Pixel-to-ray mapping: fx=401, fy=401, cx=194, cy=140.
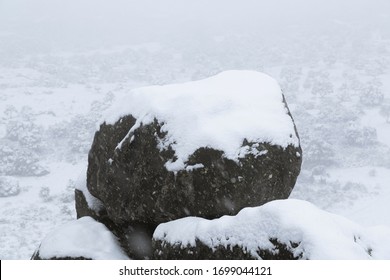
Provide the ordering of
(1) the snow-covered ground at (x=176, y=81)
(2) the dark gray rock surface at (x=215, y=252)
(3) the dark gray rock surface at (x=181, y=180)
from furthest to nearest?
1. (1) the snow-covered ground at (x=176, y=81)
2. (3) the dark gray rock surface at (x=181, y=180)
3. (2) the dark gray rock surface at (x=215, y=252)

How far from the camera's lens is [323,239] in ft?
15.6

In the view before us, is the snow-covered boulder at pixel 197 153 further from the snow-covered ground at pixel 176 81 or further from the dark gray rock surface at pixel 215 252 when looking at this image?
the snow-covered ground at pixel 176 81

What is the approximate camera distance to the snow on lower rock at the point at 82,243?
281 inches

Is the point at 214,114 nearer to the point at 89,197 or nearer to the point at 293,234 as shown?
the point at 293,234

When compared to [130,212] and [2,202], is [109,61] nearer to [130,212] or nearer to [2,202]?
[2,202]

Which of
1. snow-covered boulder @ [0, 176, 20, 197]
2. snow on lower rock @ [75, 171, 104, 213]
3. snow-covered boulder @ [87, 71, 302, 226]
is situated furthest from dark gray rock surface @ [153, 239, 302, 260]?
snow-covered boulder @ [0, 176, 20, 197]

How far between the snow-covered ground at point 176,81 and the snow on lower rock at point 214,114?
8.07 feet

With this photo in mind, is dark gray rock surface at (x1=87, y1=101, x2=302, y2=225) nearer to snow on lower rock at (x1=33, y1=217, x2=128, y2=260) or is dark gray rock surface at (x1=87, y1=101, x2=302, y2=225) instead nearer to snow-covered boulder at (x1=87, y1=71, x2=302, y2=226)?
snow-covered boulder at (x1=87, y1=71, x2=302, y2=226)

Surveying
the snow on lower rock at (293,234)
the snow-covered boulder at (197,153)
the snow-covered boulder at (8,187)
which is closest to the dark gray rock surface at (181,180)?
the snow-covered boulder at (197,153)

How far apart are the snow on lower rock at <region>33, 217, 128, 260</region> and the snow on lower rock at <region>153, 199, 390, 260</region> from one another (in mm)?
1805

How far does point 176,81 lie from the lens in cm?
5791

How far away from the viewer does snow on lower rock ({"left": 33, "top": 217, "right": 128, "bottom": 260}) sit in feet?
23.4

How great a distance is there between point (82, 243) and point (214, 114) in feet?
11.1
